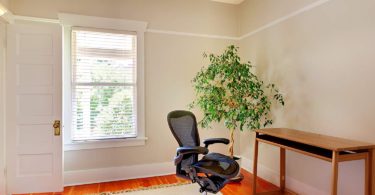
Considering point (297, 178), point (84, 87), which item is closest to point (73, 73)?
point (84, 87)

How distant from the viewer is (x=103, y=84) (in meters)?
3.22

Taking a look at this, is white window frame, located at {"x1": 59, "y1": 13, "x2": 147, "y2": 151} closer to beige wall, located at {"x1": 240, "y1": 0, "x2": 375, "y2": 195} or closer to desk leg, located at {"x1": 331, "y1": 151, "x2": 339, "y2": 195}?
beige wall, located at {"x1": 240, "y1": 0, "x2": 375, "y2": 195}

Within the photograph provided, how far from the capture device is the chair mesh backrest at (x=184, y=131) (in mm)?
2289

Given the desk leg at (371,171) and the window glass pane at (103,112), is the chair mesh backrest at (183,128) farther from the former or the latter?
the desk leg at (371,171)

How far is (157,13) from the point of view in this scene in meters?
3.47

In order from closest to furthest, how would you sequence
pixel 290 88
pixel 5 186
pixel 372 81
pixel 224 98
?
Answer: pixel 372 81
pixel 5 186
pixel 290 88
pixel 224 98

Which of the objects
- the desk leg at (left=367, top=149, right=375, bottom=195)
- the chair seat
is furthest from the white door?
the desk leg at (left=367, top=149, right=375, bottom=195)

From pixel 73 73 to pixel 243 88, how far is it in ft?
7.63

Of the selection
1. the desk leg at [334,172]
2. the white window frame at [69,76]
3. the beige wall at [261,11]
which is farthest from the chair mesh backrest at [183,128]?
the beige wall at [261,11]

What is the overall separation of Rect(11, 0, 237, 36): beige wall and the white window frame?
11cm

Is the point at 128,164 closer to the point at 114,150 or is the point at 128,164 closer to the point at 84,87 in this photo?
the point at 114,150

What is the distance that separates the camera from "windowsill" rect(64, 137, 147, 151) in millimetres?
3090

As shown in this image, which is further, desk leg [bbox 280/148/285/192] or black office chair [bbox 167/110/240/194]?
desk leg [bbox 280/148/285/192]

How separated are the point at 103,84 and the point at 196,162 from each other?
5.92 feet
